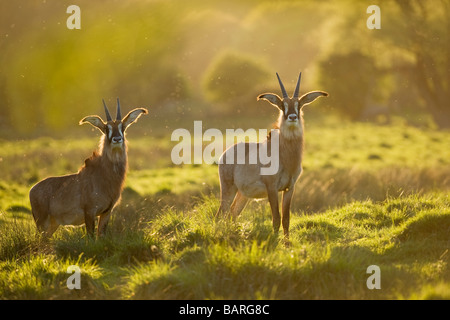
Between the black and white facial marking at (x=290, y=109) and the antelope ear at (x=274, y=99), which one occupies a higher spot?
the antelope ear at (x=274, y=99)

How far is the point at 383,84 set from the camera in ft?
164

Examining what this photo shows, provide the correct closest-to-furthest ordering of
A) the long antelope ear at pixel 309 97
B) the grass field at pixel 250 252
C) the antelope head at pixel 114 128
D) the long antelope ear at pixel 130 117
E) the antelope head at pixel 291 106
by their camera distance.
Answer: the grass field at pixel 250 252
the antelope head at pixel 291 106
the antelope head at pixel 114 128
the long antelope ear at pixel 309 97
the long antelope ear at pixel 130 117

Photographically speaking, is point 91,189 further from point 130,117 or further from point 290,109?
point 290,109

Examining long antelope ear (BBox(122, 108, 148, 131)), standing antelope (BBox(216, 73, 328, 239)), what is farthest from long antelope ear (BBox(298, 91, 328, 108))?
long antelope ear (BBox(122, 108, 148, 131))

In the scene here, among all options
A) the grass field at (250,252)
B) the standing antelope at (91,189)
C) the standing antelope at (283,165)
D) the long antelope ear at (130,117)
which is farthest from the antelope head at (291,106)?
the standing antelope at (91,189)

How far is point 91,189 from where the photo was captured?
9.49m

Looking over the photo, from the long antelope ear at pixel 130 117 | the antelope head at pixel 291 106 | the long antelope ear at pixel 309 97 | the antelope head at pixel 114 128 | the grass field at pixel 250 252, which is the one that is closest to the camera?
the grass field at pixel 250 252

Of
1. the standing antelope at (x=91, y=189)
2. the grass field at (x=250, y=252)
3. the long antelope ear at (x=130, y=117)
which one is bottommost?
the grass field at (x=250, y=252)

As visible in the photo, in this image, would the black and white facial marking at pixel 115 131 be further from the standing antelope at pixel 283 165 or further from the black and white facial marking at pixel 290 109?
the black and white facial marking at pixel 290 109

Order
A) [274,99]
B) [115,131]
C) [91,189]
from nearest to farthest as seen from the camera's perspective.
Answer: [115,131], [91,189], [274,99]

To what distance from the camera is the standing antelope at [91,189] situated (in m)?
9.41

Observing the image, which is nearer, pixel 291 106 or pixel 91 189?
pixel 291 106

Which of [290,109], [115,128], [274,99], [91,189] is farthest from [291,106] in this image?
[91,189]

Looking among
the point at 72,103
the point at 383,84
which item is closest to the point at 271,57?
the point at 383,84
